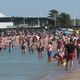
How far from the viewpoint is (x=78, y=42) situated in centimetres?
2816

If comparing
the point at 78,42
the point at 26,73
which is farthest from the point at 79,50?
the point at 26,73

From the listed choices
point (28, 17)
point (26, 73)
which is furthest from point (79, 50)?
point (28, 17)

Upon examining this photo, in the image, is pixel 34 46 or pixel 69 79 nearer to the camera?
pixel 69 79

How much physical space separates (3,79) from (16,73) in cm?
244

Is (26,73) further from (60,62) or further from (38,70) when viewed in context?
(60,62)

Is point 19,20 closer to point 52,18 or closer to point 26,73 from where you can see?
point 52,18

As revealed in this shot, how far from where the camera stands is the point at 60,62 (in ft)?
89.5

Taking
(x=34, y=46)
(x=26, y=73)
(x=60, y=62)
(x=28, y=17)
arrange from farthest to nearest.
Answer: (x=28, y=17) → (x=34, y=46) → (x=60, y=62) → (x=26, y=73)

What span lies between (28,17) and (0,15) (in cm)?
799

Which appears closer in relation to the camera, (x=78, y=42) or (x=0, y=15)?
(x=78, y=42)

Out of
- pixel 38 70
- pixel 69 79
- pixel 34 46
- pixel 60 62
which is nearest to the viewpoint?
pixel 69 79

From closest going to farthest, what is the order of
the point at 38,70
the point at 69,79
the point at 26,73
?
the point at 69,79 → the point at 26,73 → the point at 38,70

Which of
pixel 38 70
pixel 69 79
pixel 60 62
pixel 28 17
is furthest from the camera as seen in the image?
pixel 28 17

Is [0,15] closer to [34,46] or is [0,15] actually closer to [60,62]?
[34,46]
